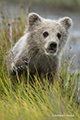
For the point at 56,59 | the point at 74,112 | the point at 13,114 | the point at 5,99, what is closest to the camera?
the point at 13,114

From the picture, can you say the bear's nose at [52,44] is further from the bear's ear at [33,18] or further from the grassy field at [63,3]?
the grassy field at [63,3]

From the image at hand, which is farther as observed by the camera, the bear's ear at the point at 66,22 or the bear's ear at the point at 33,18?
the bear's ear at the point at 66,22

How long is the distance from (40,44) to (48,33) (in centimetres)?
31

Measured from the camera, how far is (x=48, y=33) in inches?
191

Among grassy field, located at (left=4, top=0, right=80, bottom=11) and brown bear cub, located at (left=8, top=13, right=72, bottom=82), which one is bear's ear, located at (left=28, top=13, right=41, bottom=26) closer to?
brown bear cub, located at (left=8, top=13, right=72, bottom=82)

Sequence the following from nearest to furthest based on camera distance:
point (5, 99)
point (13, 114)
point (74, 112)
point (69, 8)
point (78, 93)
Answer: point (13, 114) < point (74, 112) < point (5, 99) < point (78, 93) < point (69, 8)

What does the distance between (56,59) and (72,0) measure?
1937cm

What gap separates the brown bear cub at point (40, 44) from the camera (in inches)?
193

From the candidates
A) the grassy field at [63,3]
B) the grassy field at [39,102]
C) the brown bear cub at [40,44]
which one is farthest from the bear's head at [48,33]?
the grassy field at [63,3]

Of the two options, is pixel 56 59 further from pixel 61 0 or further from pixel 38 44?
pixel 61 0

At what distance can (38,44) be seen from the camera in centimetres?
501

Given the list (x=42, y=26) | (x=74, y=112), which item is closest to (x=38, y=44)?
(x=42, y=26)

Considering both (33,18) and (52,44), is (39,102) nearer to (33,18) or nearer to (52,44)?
(52,44)

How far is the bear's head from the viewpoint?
15.2 feet
